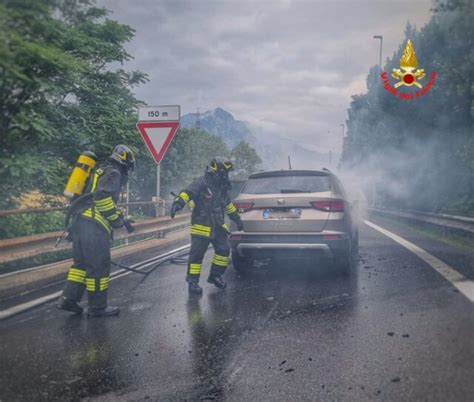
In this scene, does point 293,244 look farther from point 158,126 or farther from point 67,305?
point 158,126

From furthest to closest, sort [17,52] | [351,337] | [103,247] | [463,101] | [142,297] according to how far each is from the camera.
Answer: [463,101]
[142,297]
[103,247]
[351,337]
[17,52]

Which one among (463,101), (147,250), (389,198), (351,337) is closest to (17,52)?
(351,337)

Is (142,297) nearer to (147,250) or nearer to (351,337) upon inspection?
(351,337)

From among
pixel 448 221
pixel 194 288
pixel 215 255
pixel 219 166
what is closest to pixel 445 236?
pixel 448 221

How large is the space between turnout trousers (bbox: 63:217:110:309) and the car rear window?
2579mm

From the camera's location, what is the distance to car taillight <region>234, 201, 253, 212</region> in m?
6.43

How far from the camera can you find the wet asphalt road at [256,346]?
2.84m

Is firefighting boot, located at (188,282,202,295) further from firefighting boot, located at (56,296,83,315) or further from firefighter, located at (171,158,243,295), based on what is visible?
firefighting boot, located at (56,296,83,315)

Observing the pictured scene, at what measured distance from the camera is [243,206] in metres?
6.48

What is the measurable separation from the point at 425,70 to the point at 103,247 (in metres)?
20.5

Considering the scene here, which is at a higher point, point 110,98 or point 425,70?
point 425,70

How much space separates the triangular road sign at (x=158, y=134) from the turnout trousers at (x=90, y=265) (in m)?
5.56

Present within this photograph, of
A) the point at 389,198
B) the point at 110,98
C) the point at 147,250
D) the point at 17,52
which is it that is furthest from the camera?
the point at 389,198

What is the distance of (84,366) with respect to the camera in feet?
10.8
